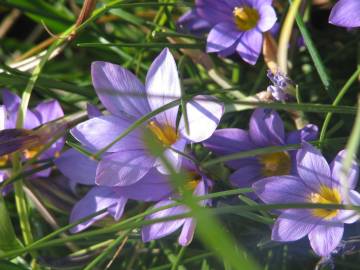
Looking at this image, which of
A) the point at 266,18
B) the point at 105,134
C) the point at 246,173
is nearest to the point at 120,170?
the point at 105,134

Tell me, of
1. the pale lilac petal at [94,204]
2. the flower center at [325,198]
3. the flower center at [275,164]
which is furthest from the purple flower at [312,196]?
the pale lilac petal at [94,204]

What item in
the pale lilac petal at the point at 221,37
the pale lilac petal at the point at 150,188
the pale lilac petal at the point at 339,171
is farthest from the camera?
the pale lilac petal at the point at 221,37

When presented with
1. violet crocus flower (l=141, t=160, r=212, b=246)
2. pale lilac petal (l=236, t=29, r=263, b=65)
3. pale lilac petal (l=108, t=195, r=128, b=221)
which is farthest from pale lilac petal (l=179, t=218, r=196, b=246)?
pale lilac petal (l=236, t=29, r=263, b=65)

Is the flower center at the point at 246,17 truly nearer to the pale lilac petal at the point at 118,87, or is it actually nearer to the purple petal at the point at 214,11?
the purple petal at the point at 214,11

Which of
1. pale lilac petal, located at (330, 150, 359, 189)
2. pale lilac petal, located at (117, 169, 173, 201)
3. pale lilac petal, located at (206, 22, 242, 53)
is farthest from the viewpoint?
pale lilac petal, located at (206, 22, 242, 53)

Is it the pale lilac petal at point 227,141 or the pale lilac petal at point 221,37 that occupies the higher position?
the pale lilac petal at point 221,37

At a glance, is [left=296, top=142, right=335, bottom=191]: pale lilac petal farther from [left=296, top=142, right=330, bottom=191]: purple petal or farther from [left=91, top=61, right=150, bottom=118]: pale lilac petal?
[left=91, top=61, right=150, bottom=118]: pale lilac petal
